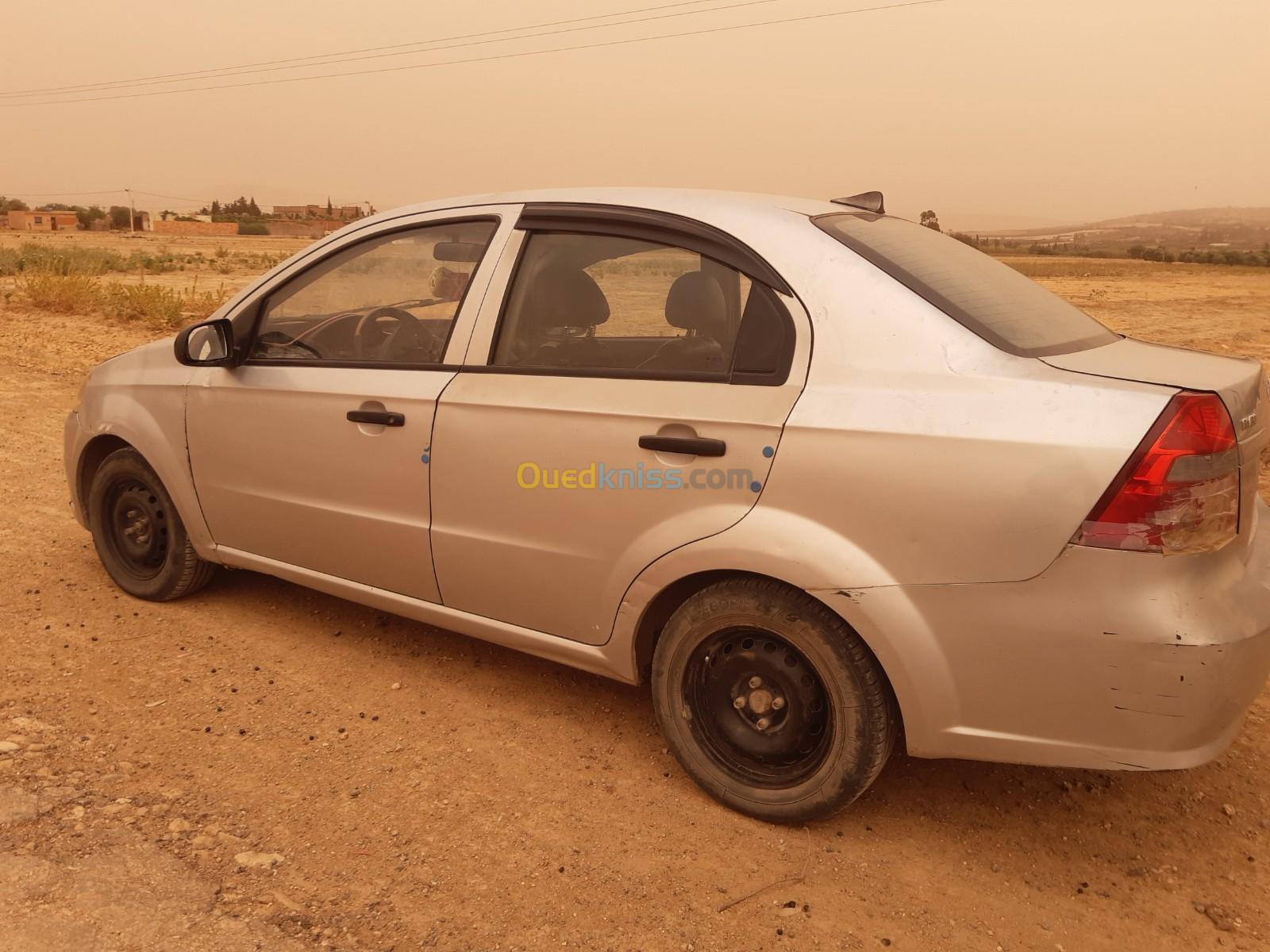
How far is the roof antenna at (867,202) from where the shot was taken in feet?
11.5

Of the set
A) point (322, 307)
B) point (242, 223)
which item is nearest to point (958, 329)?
point (322, 307)

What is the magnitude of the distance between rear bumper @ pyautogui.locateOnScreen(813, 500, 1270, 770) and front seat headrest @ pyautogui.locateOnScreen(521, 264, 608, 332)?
48.5 inches

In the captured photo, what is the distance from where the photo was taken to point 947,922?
2535 millimetres

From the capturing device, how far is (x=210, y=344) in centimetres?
384

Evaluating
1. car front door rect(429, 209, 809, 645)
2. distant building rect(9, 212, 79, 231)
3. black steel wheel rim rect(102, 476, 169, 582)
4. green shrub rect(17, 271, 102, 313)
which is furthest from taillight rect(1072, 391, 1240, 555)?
distant building rect(9, 212, 79, 231)

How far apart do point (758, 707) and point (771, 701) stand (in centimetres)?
4

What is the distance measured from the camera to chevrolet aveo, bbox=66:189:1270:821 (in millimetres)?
2357

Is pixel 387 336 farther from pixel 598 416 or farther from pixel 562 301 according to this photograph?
pixel 598 416

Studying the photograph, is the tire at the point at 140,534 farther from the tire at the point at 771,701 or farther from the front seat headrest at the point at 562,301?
the tire at the point at 771,701

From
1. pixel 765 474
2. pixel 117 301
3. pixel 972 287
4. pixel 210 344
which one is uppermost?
pixel 117 301

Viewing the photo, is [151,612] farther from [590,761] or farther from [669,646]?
[669,646]

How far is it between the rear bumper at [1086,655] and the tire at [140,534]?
298 centimetres

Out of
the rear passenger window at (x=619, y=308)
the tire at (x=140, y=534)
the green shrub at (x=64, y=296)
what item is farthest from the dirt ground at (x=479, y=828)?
the green shrub at (x=64, y=296)

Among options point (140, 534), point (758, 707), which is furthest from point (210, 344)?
point (758, 707)
